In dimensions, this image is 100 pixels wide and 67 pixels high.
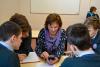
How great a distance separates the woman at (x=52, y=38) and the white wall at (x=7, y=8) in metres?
3.39

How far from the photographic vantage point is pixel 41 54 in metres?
2.36

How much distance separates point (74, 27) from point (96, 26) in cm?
84

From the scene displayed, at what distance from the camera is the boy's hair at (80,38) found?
4.44 feet

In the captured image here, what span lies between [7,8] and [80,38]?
4.63 meters

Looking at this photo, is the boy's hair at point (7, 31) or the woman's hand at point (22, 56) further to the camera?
the woman's hand at point (22, 56)

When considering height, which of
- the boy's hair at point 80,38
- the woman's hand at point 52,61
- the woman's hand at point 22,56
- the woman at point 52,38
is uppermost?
the boy's hair at point 80,38

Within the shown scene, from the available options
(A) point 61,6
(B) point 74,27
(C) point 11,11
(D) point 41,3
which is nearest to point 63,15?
(A) point 61,6

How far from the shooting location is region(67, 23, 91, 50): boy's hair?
135cm

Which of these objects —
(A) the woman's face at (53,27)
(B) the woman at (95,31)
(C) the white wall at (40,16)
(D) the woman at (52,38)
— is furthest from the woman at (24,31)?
(C) the white wall at (40,16)

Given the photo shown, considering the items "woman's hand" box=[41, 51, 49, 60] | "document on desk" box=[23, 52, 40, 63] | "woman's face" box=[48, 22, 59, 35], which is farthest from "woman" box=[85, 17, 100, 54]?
"document on desk" box=[23, 52, 40, 63]

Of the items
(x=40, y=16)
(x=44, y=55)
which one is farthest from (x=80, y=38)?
(x=40, y=16)

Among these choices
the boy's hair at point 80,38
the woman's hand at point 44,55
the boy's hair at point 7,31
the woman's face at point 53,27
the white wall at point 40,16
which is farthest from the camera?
the white wall at point 40,16

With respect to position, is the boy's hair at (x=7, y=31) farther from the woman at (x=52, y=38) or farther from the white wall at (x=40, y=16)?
the white wall at (x=40, y=16)

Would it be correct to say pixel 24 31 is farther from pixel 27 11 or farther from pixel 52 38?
pixel 27 11
